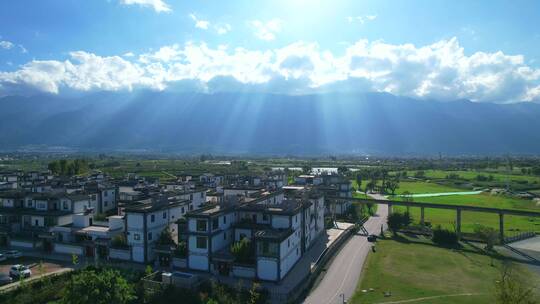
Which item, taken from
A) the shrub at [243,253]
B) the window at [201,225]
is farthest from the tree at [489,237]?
the window at [201,225]

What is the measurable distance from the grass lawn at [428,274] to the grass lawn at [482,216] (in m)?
18.8

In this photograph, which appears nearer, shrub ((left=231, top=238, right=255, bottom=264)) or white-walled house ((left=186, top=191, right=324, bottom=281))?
white-walled house ((left=186, top=191, right=324, bottom=281))

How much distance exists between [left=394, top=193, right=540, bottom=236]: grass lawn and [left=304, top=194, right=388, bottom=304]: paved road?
828 inches

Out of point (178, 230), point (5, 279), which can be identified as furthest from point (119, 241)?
point (5, 279)

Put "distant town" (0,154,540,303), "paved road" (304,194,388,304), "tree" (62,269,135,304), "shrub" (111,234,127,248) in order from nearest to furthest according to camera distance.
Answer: "tree" (62,269,135,304), "paved road" (304,194,388,304), "distant town" (0,154,540,303), "shrub" (111,234,127,248)

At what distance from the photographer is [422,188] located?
5079 inches

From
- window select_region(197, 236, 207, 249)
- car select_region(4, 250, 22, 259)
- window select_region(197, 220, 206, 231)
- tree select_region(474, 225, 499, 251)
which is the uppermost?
window select_region(197, 220, 206, 231)

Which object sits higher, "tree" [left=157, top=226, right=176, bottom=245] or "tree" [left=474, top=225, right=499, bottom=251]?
"tree" [left=157, top=226, right=176, bottom=245]

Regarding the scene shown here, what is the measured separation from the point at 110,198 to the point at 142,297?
3991cm

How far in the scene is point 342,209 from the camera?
8481 centimetres

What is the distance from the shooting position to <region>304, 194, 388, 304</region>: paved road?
38312 millimetres

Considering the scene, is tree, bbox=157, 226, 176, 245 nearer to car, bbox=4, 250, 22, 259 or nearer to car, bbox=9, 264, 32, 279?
car, bbox=9, 264, 32, 279


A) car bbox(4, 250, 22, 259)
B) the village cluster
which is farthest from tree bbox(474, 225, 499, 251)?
car bbox(4, 250, 22, 259)

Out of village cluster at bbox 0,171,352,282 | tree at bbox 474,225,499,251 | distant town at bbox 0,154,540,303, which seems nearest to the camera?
distant town at bbox 0,154,540,303
